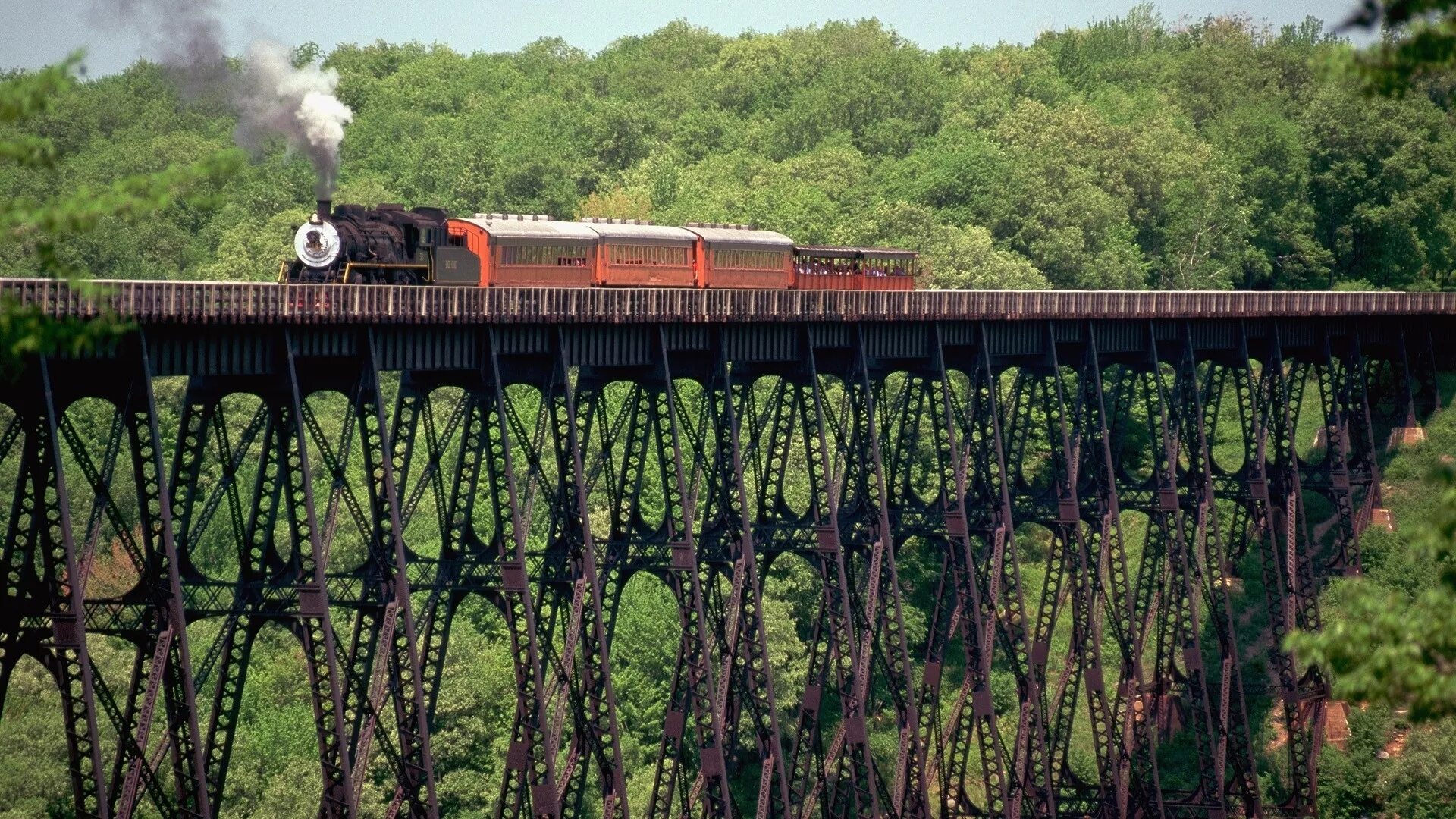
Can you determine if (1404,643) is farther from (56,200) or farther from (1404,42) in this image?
(56,200)

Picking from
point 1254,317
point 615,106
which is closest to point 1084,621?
point 1254,317

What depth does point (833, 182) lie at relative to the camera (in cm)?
10406

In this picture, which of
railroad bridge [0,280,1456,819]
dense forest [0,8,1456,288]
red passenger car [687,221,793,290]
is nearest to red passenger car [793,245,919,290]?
red passenger car [687,221,793,290]

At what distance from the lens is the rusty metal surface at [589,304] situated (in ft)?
103

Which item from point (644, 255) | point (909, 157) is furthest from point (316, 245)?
point (909, 157)

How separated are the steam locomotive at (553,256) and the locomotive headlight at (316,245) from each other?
0.06 feet

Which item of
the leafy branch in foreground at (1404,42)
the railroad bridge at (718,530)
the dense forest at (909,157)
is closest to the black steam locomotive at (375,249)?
the railroad bridge at (718,530)

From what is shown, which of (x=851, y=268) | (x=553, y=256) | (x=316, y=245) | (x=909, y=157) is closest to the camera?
(x=316, y=245)

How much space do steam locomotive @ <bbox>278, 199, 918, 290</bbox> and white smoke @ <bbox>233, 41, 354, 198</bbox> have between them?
4.43 m

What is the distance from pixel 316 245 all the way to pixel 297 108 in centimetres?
1182

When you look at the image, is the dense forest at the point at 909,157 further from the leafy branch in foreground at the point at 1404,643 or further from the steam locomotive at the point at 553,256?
the leafy branch in foreground at the point at 1404,643

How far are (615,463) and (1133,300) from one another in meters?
30.6

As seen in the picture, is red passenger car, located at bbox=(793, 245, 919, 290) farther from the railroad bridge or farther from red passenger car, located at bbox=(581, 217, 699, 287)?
red passenger car, located at bbox=(581, 217, 699, 287)

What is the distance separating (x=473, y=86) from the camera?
140625 mm
